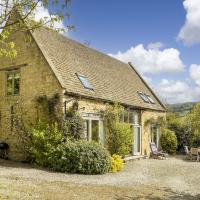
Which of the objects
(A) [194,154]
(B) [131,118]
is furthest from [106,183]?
(A) [194,154]

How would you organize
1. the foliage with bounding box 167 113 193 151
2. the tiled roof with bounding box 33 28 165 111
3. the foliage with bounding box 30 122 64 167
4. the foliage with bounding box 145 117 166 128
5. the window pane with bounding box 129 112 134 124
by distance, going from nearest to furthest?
the foliage with bounding box 30 122 64 167, the tiled roof with bounding box 33 28 165 111, the window pane with bounding box 129 112 134 124, the foliage with bounding box 145 117 166 128, the foliage with bounding box 167 113 193 151

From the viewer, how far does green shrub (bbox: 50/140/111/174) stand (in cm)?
1550

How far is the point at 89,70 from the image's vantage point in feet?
73.6

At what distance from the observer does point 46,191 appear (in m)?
10.7

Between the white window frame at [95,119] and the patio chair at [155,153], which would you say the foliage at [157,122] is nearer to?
the patio chair at [155,153]

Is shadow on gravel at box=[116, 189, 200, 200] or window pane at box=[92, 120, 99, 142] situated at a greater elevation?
window pane at box=[92, 120, 99, 142]

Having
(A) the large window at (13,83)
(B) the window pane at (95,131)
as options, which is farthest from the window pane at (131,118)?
(A) the large window at (13,83)

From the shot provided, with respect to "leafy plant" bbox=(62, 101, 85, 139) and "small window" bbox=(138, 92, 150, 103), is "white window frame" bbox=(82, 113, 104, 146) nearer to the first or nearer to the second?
"leafy plant" bbox=(62, 101, 85, 139)

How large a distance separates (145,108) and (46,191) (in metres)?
15.6

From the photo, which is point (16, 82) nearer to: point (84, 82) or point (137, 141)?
point (84, 82)

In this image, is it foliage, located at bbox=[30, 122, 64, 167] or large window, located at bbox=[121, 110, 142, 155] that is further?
large window, located at bbox=[121, 110, 142, 155]

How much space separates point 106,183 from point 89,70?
1055 cm

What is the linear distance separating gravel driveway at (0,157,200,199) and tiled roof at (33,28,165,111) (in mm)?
5011

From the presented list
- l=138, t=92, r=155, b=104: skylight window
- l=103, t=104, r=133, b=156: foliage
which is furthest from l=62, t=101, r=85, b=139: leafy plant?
l=138, t=92, r=155, b=104: skylight window
